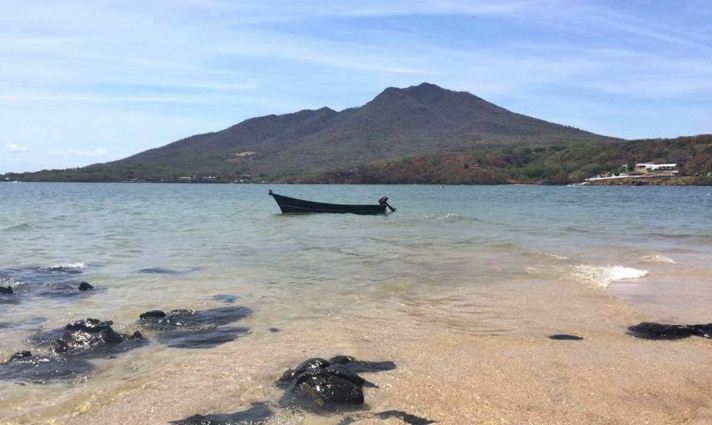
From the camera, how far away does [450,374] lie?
7.44m

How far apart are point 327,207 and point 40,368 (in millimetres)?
36573

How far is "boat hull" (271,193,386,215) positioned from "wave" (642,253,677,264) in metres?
25.0

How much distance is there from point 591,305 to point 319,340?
5503mm

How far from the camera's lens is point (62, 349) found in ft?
27.8

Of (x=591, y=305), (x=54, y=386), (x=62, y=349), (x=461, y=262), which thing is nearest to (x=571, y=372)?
(x=591, y=305)

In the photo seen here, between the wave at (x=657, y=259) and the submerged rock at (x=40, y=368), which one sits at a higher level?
the submerged rock at (x=40, y=368)

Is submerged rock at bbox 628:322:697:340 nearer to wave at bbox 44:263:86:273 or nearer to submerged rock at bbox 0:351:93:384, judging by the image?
submerged rock at bbox 0:351:93:384

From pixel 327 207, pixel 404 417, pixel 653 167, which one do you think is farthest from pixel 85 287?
pixel 653 167

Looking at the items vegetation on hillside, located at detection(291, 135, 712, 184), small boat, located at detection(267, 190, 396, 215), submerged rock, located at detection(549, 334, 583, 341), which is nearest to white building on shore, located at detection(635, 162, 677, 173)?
vegetation on hillside, located at detection(291, 135, 712, 184)

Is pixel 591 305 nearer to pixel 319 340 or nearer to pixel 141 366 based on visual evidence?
pixel 319 340

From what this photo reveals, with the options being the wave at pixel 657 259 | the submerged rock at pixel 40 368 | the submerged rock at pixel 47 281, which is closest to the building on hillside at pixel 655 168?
the wave at pixel 657 259

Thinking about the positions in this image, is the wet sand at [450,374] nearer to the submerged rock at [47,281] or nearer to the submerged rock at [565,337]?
the submerged rock at [565,337]

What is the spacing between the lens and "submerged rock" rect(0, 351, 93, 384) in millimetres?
7430

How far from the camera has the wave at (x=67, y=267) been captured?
53.5 feet
